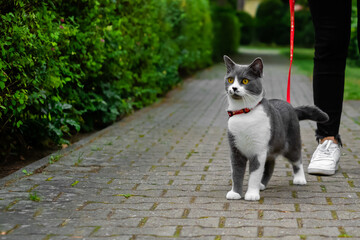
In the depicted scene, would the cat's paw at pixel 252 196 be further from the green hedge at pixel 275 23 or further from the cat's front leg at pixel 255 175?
the green hedge at pixel 275 23

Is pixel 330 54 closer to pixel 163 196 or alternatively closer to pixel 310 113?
pixel 310 113

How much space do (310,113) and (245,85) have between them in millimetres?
809

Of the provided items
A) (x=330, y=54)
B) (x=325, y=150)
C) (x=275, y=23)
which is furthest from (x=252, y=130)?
(x=275, y=23)

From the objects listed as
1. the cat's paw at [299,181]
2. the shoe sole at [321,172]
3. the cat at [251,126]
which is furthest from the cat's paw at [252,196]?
the shoe sole at [321,172]

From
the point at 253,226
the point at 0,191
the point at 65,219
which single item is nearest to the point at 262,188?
the point at 253,226

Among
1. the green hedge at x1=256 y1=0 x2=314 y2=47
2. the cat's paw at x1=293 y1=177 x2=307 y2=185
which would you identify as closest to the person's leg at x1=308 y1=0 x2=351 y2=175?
the cat's paw at x1=293 y1=177 x2=307 y2=185

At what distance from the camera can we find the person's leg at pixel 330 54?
15.2 ft

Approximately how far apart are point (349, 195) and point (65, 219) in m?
2.00

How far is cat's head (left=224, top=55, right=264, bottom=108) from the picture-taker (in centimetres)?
374

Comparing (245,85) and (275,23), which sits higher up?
(245,85)

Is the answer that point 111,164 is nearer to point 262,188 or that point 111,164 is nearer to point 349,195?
point 262,188

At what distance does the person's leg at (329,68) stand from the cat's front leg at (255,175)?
98 centimetres

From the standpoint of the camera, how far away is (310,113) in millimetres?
4301

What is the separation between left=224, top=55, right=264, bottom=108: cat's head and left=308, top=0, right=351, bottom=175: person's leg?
3.73ft
